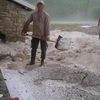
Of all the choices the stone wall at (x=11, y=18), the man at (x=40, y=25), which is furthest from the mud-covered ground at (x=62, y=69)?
the man at (x=40, y=25)

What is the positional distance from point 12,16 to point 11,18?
0.08 m

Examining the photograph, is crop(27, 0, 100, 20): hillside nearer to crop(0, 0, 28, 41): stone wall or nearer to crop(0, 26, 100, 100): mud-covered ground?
crop(0, 26, 100, 100): mud-covered ground

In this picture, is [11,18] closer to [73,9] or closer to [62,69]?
[62,69]

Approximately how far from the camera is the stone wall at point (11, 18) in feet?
43.9

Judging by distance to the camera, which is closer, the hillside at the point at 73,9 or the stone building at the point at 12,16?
the stone building at the point at 12,16

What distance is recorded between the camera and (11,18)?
44.2 feet

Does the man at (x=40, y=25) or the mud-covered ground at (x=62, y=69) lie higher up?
the man at (x=40, y=25)

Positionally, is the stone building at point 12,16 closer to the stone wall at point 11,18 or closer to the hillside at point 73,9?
the stone wall at point 11,18

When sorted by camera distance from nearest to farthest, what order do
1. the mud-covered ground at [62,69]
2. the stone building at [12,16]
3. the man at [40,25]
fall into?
the mud-covered ground at [62,69] < the man at [40,25] < the stone building at [12,16]

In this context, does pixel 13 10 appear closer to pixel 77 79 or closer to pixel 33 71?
pixel 33 71

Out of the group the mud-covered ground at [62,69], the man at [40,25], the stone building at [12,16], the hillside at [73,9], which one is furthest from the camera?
the hillside at [73,9]

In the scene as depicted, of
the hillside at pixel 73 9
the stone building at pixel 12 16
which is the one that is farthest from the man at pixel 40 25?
the hillside at pixel 73 9

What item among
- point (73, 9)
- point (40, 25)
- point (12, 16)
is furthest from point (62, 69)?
point (73, 9)

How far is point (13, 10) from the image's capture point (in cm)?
1348
